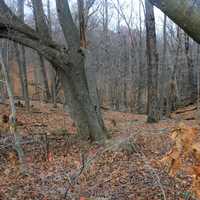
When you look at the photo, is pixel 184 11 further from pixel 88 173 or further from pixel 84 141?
pixel 84 141

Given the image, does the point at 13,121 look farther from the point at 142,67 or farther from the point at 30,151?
the point at 142,67

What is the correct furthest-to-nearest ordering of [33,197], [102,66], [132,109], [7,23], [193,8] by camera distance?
[102,66]
[132,109]
[7,23]
[33,197]
[193,8]

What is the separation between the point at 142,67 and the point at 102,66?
6.09m

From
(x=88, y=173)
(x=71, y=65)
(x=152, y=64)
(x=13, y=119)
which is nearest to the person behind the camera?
(x=13, y=119)

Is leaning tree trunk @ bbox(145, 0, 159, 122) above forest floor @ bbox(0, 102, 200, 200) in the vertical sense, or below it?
above

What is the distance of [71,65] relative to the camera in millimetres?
11625

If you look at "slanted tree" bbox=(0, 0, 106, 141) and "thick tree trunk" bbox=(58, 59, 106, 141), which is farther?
"thick tree trunk" bbox=(58, 59, 106, 141)

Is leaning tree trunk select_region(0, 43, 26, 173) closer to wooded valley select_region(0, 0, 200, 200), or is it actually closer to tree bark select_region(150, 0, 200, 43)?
wooded valley select_region(0, 0, 200, 200)

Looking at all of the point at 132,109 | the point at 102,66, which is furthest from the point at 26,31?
the point at 102,66

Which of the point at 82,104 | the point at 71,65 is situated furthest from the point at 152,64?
the point at 71,65

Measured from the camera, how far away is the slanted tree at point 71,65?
11133mm

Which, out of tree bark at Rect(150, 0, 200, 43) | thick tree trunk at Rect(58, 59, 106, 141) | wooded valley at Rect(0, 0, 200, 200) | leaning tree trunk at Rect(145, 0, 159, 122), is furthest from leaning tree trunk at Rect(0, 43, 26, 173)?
leaning tree trunk at Rect(145, 0, 159, 122)

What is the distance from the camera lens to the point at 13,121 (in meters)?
8.08

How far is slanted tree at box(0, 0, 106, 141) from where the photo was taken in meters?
11.1
